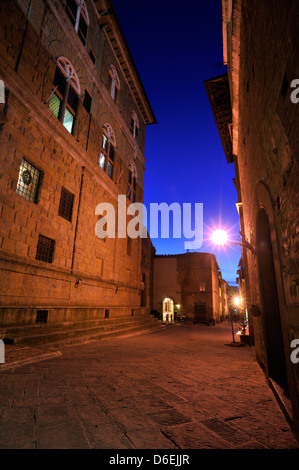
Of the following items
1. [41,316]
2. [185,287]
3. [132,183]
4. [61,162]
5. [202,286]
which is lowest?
[41,316]

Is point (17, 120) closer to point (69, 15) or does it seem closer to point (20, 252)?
point (20, 252)

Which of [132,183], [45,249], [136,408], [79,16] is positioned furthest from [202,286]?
[136,408]

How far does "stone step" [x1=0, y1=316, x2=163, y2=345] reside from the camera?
630cm

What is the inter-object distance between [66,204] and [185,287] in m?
19.5

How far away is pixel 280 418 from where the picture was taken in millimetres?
2842

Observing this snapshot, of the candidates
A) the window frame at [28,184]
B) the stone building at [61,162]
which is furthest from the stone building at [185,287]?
the window frame at [28,184]

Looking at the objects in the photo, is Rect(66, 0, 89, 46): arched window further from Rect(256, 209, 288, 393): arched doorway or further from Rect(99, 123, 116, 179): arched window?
Rect(256, 209, 288, 393): arched doorway

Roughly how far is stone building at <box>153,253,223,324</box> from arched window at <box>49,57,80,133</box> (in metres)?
19.2

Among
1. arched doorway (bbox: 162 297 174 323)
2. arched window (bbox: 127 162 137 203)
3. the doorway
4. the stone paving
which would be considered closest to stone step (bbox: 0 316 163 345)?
the stone paving

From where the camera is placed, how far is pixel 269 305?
466cm

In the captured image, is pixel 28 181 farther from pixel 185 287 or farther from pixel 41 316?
pixel 185 287

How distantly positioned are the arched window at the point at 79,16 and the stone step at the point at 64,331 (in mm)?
13776

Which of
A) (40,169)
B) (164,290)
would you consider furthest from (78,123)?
(164,290)

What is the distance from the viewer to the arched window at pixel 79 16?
11.4 m
